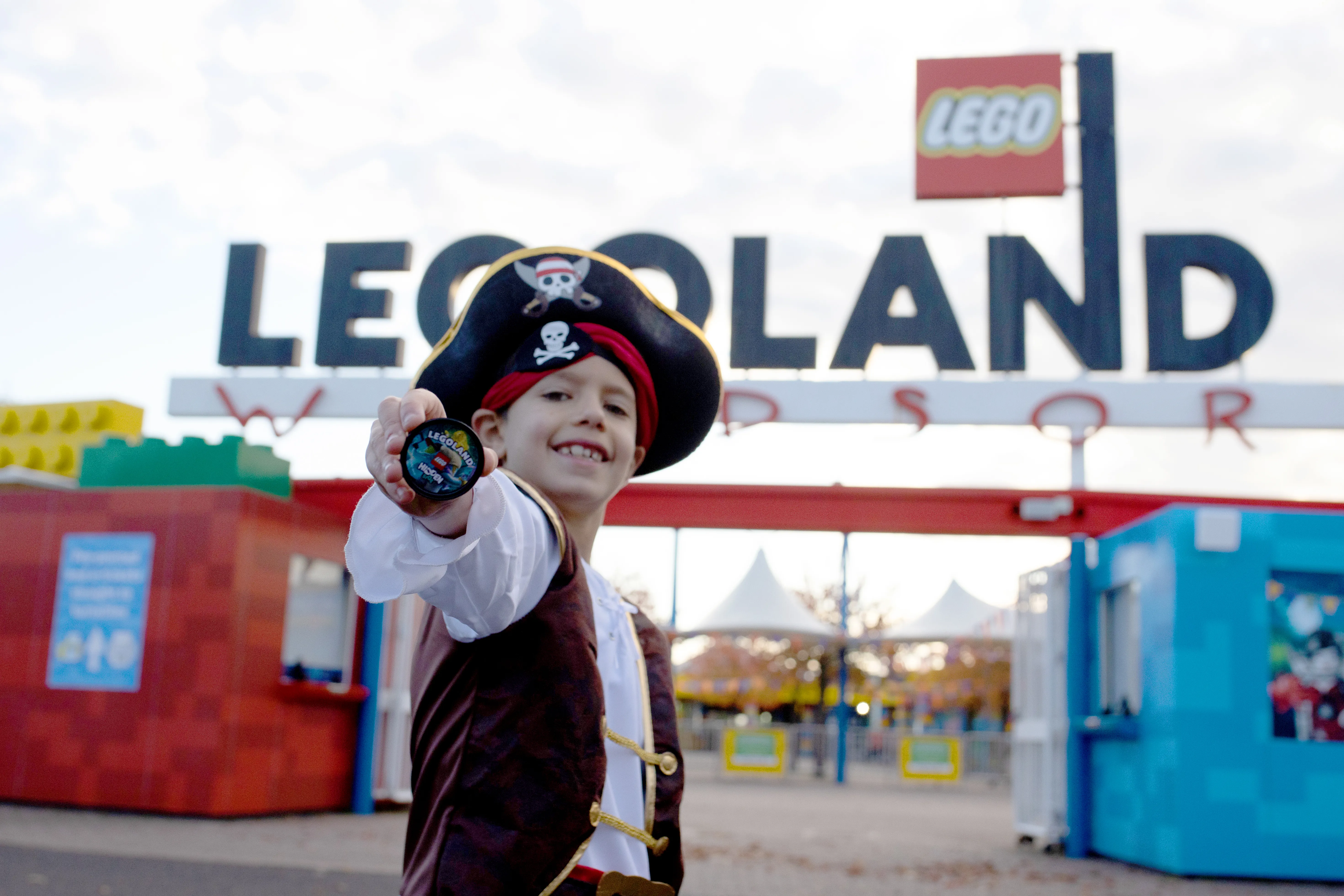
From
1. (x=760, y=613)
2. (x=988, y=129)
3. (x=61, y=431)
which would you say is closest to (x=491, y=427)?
(x=61, y=431)

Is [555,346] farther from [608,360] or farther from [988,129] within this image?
[988,129]

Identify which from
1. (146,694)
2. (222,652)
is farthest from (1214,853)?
(146,694)

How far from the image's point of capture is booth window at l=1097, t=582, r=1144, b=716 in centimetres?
873

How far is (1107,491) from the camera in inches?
382

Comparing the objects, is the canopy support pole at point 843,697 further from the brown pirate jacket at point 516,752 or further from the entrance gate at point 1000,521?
the brown pirate jacket at point 516,752

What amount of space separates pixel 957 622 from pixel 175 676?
16.6 m

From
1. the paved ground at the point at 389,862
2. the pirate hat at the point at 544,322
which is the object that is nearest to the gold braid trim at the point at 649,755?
the pirate hat at the point at 544,322

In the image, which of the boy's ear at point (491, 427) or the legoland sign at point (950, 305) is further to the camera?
the legoland sign at point (950, 305)

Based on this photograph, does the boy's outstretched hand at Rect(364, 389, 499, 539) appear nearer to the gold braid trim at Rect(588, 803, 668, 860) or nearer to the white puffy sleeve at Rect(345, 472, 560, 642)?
the white puffy sleeve at Rect(345, 472, 560, 642)

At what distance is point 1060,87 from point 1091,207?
62.8 inches

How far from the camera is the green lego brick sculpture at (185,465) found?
9609 millimetres

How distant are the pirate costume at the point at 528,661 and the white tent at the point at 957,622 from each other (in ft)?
65.9

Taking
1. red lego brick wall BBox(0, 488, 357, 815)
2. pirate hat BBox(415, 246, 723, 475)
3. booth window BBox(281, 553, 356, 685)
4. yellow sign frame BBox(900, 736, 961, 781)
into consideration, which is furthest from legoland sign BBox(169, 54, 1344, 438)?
pirate hat BBox(415, 246, 723, 475)

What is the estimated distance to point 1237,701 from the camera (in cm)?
790
